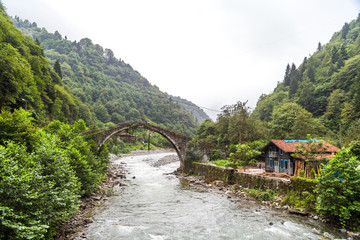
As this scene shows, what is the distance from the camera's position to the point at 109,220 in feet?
38.3

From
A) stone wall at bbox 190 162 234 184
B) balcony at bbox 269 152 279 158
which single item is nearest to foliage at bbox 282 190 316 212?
stone wall at bbox 190 162 234 184

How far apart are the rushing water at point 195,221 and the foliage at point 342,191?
3.20 feet

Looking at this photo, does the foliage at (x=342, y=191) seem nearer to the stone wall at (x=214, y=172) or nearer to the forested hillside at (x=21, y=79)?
the stone wall at (x=214, y=172)

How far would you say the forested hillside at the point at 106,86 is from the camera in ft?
329

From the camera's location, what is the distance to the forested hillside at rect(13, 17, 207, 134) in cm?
10019

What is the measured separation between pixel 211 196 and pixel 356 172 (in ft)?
35.8

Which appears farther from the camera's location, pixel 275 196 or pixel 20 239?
pixel 275 196

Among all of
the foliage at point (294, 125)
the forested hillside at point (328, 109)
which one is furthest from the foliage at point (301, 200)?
the foliage at point (294, 125)

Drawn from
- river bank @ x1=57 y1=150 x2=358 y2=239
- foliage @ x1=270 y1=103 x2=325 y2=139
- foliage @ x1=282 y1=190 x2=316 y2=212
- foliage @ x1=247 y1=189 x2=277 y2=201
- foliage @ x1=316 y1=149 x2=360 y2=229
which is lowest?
river bank @ x1=57 y1=150 x2=358 y2=239

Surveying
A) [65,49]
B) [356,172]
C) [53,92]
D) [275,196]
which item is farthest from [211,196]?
[65,49]

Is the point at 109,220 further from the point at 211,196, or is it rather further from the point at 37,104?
the point at 37,104

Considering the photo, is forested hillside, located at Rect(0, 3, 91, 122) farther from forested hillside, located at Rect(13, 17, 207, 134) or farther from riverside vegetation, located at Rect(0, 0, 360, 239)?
forested hillside, located at Rect(13, 17, 207, 134)

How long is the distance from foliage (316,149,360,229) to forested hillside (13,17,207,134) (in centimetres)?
7495

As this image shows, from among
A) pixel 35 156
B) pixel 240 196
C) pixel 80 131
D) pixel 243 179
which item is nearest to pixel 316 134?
pixel 243 179
